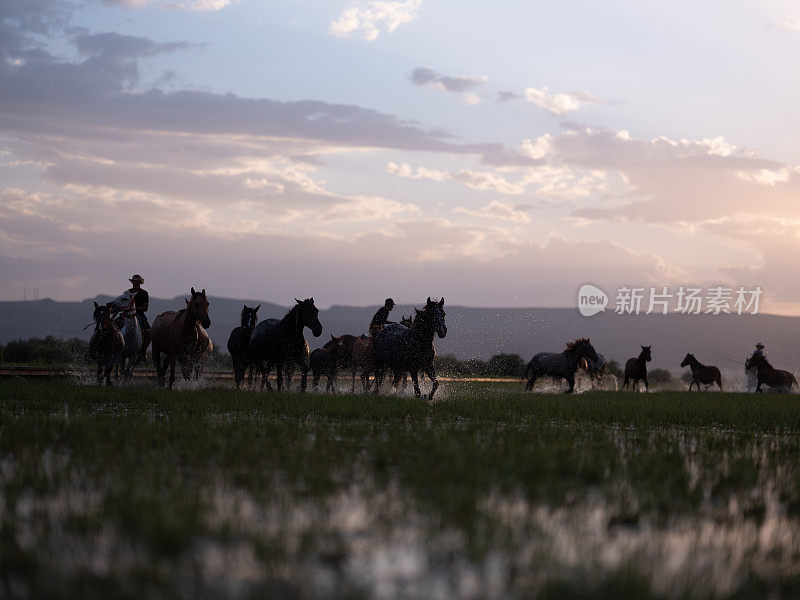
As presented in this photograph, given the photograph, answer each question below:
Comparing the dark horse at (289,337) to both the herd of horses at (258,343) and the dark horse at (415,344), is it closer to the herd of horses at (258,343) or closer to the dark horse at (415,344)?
the herd of horses at (258,343)

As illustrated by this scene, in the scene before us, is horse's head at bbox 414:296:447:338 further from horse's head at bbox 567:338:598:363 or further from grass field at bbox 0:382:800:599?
horse's head at bbox 567:338:598:363

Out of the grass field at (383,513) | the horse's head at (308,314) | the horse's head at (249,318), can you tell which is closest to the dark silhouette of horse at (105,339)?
the horse's head at (249,318)

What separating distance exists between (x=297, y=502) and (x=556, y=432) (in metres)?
6.86

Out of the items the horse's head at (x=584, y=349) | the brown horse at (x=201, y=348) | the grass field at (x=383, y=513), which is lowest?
the grass field at (x=383, y=513)

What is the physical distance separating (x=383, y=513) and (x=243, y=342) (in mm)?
19252

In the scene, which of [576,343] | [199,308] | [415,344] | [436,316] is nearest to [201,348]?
[199,308]

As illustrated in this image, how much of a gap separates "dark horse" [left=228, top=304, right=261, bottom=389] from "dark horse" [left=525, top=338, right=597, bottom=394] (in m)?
12.6

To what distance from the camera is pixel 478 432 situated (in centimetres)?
1212

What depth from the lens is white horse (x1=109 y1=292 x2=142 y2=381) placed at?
926 inches

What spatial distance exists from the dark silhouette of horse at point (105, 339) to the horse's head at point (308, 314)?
464 centimetres

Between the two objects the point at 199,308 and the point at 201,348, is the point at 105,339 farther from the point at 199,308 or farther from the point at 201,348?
the point at 199,308

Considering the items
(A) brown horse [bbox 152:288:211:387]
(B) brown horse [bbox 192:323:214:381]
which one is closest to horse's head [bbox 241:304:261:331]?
(B) brown horse [bbox 192:323:214:381]

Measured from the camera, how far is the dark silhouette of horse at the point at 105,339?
22734 millimetres

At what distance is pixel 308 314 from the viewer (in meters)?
22.9
